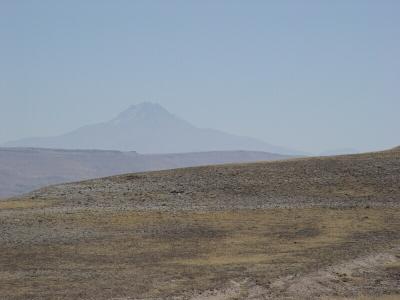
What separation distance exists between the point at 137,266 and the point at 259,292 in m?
6.52

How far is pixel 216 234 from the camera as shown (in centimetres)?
3491

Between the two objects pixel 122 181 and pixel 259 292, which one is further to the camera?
pixel 122 181

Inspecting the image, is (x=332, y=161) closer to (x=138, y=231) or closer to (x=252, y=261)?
(x=138, y=231)

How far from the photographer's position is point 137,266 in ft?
89.6

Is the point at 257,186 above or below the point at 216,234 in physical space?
above

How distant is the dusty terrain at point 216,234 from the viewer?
24.2 meters

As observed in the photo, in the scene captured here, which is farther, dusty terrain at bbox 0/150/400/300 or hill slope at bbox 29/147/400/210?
hill slope at bbox 29/147/400/210

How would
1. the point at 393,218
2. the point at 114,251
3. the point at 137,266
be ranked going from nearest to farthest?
the point at 137,266 → the point at 114,251 → the point at 393,218

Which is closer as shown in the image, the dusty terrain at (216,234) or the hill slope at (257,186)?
the dusty terrain at (216,234)

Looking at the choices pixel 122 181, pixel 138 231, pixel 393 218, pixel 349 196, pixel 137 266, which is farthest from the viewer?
pixel 122 181

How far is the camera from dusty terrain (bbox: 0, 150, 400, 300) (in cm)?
2423

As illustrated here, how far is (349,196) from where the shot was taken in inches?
1832

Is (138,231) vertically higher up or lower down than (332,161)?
lower down

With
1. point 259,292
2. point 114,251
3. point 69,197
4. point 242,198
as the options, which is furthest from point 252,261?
point 69,197
